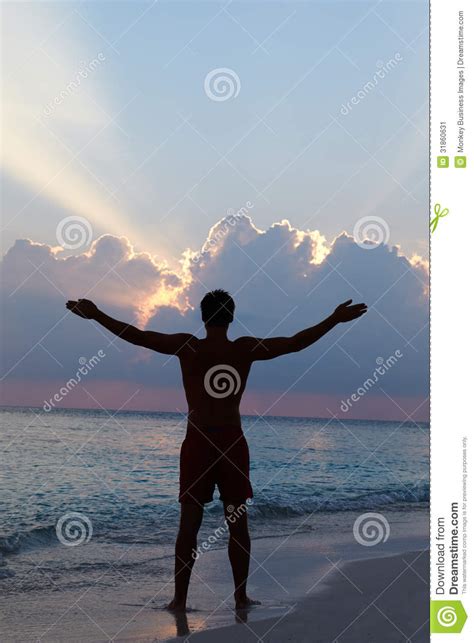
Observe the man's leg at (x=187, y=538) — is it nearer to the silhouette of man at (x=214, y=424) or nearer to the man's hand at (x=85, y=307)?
the silhouette of man at (x=214, y=424)

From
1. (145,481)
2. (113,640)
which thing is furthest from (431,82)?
(145,481)

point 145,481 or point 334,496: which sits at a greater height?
point 334,496

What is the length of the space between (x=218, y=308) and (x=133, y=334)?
1.87ft

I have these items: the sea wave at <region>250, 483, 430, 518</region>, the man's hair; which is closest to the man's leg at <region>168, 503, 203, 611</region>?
the man's hair

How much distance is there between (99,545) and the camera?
7.61 metres

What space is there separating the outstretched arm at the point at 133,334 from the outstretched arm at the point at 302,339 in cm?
40

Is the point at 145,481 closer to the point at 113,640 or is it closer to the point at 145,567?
the point at 145,567

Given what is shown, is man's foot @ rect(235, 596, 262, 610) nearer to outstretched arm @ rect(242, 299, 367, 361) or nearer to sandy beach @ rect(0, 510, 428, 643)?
sandy beach @ rect(0, 510, 428, 643)
